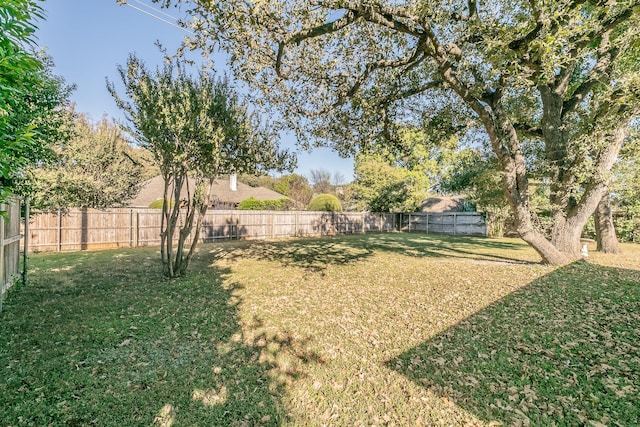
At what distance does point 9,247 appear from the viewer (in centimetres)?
482

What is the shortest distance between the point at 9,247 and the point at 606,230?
52.3 feet

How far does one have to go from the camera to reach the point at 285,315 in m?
Answer: 4.46

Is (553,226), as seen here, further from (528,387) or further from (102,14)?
(102,14)

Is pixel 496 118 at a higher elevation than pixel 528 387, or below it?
higher

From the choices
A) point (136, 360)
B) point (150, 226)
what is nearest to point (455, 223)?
point (150, 226)

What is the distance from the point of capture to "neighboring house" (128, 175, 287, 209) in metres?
19.1

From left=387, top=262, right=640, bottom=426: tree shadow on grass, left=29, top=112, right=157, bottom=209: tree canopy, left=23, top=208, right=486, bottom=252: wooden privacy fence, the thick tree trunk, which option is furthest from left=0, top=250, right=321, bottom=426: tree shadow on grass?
the thick tree trunk

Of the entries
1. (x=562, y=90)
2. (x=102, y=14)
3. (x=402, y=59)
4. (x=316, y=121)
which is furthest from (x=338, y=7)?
(x=562, y=90)

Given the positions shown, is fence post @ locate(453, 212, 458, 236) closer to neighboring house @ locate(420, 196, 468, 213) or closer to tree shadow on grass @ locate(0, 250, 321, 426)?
neighboring house @ locate(420, 196, 468, 213)

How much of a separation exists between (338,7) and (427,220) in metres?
21.1

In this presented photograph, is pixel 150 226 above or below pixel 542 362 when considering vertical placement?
above

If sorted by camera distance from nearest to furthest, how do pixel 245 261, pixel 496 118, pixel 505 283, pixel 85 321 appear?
pixel 85 321, pixel 505 283, pixel 496 118, pixel 245 261

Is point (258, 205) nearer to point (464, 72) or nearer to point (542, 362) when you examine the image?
point (464, 72)

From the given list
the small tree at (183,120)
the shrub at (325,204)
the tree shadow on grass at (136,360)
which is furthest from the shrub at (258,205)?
the tree shadow on grass at (136,360)
